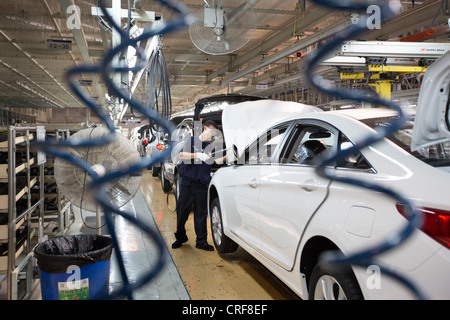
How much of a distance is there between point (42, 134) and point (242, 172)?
221cm

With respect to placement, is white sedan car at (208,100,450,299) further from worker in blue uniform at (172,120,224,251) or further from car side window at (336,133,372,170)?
worker in blue uniform at (172,120,224,251)

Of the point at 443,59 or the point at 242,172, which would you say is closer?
the point at 443,59

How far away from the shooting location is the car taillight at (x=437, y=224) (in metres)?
1.61

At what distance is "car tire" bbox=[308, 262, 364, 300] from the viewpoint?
2053mm

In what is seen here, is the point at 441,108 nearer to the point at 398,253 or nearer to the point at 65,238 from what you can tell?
the point at 398,253

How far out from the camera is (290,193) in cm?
270

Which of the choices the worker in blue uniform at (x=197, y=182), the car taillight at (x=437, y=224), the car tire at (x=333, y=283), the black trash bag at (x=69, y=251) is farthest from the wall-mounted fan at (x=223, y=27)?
the car taillight at (x=437, y=224)

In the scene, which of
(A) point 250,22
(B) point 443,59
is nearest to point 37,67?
(A) point 250,22

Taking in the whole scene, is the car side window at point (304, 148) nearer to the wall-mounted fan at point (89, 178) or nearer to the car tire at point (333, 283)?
the car tire at point (333, 283)

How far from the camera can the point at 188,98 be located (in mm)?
27078

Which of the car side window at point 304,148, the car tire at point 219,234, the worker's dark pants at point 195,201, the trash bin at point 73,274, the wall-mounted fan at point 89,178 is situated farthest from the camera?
the worker's dark pants at point 195,201

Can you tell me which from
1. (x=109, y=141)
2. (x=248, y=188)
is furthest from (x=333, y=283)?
(x=109, y=141)

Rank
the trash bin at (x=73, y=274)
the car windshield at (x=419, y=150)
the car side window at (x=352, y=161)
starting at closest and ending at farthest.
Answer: the car windshield at (x=419, y=150) → the car side window at (x=352, y=161) → the trash bin at (x=73, y=274)

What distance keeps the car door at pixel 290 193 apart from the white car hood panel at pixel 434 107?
0.70 metres
